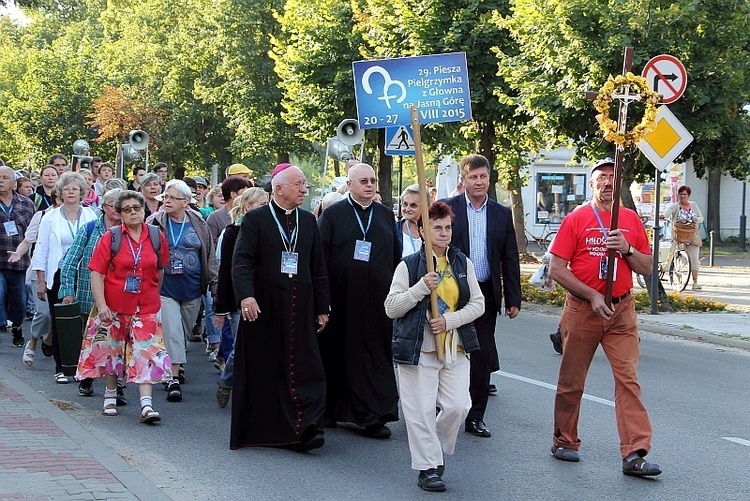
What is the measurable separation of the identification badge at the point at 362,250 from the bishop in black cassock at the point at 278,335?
0.61m

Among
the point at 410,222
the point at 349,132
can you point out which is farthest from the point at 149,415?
the point at 349,132

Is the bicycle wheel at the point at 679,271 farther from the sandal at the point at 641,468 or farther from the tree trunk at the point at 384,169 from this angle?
the sandal at the point at 641,468

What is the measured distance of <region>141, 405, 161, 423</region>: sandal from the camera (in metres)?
9.02

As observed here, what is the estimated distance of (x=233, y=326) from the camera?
1013 centimetres

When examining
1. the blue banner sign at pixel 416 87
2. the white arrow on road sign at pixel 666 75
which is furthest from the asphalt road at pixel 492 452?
the blue banner sign at pixel 416 87

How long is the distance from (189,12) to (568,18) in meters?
42.5

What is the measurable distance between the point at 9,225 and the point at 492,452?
7608 mm

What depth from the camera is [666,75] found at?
15359 mm

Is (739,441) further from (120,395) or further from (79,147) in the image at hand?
(79,147)

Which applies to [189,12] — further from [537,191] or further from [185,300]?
[185,300]

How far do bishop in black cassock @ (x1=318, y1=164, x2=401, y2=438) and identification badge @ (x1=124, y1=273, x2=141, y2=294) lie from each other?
1602 mm

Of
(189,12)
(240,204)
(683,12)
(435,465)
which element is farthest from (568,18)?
Answer: (189,12)

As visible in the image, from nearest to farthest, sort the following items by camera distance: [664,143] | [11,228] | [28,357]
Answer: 1. [28,357]
2. [11,228]
3. [664,143]

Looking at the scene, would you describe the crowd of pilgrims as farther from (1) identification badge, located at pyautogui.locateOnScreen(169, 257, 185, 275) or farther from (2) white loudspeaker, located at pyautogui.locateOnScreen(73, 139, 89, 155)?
(2) white loudspeaker, located at pyautogui.locateOnScreen(73, 139, 89, 155)
